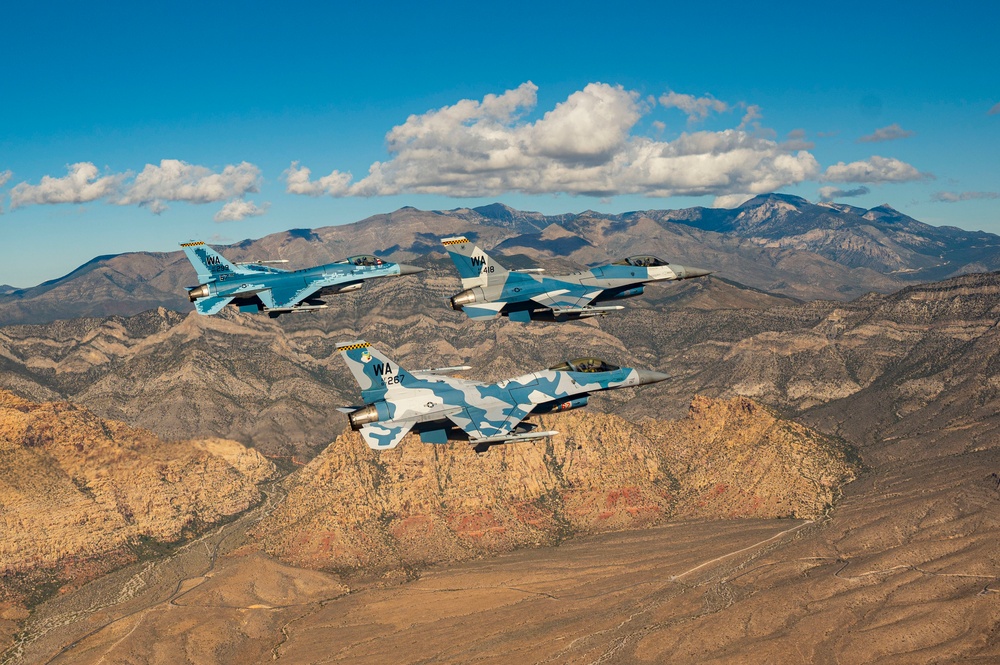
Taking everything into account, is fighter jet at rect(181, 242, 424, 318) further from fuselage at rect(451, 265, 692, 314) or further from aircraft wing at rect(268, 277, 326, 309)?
fuselage at rect(451, 265, 692, 314)

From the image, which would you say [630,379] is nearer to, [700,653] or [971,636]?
[700,653]

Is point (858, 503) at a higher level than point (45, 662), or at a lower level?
higher

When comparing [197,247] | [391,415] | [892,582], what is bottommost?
[892,582]

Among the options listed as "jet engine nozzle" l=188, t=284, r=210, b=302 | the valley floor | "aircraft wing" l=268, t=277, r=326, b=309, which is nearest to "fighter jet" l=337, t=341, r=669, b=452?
"aircraft wing" l=268, t=277, r=326, b=309

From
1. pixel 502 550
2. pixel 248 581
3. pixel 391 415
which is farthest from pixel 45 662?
pixel 391 415

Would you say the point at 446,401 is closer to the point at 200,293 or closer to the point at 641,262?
the point at 200,293

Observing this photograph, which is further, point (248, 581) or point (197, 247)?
point (248, 581)

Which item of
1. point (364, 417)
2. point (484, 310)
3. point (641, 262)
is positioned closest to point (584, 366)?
point (484, 310)
